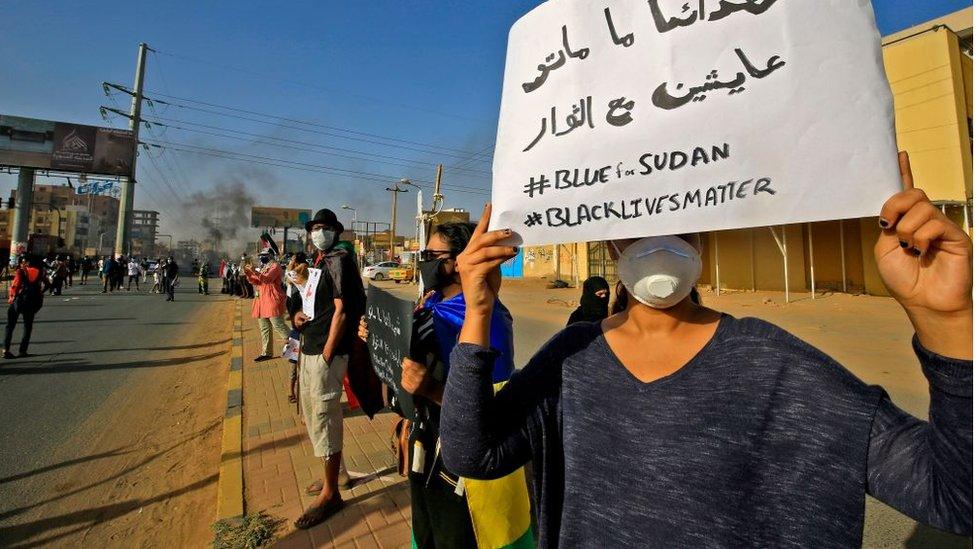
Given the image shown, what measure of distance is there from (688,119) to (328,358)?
9.15ft

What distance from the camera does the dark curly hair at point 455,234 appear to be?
7.52 ft

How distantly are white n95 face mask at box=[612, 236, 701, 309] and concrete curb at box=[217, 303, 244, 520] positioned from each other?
3.27 m

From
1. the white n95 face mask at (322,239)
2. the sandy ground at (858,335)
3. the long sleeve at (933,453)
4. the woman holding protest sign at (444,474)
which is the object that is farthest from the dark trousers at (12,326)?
the long sleeve at (933,453)

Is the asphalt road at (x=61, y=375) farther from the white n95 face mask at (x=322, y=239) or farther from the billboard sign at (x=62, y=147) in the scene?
the billboard sign at (x=62, y=147)

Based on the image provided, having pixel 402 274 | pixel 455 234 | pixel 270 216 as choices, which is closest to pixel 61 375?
pixel 455 234

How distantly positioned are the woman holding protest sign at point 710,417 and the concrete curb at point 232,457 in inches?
115

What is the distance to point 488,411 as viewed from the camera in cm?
119

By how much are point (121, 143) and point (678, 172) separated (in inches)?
1856

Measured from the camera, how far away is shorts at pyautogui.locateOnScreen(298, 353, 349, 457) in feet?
10.6

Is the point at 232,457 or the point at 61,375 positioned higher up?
the point at 61,375

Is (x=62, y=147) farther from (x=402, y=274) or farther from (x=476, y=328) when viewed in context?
(x=476, y=328)

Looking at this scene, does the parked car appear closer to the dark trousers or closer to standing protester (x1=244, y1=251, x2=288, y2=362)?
the dark trousers

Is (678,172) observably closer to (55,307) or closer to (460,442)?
(460,442)

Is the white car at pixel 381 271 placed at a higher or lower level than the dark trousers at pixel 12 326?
higher
